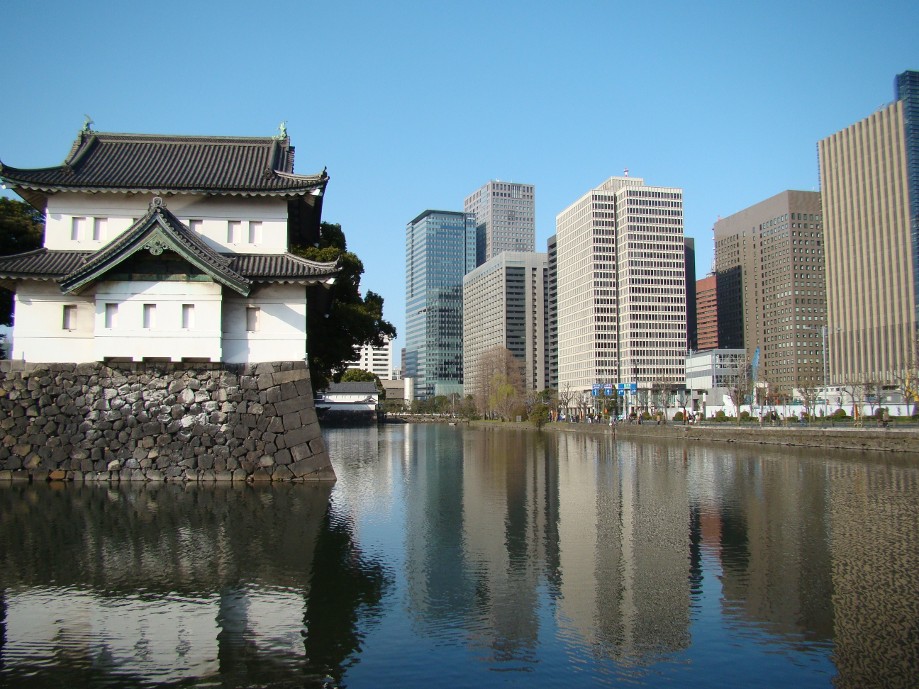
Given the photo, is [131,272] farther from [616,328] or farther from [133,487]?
[616,328]

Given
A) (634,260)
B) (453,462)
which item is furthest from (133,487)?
(634,260)

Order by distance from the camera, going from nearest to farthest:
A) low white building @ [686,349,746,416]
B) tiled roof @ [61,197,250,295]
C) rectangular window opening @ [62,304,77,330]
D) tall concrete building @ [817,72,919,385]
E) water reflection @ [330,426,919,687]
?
1. water reflection @ [330,426,919,687]
2. tiled roof @ [61,197,250,295]
3. rectangular window opening @ [62,304,77,330]
4. tall concrete building @ [817,72,919,385]
5. low white building @ [686,349,746,416]

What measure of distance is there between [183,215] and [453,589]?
785 inches

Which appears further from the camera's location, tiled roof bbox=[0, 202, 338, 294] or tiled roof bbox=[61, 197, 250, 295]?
tiled roof bbox=[0, 202, 338, 294]

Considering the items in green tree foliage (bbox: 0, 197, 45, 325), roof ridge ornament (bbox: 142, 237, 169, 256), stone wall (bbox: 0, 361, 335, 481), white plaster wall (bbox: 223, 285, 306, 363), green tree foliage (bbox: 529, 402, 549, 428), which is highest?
green tree foliage (bbox: 0, 197, 45, 325)

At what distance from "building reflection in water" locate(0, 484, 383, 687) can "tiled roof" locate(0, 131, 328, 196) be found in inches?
474

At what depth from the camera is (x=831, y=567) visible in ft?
43.7

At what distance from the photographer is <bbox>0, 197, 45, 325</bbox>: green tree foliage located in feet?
105

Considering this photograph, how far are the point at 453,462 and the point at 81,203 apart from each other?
22.3 meters

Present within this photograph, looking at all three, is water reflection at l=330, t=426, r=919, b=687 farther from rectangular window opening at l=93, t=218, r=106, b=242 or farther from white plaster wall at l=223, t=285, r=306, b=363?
rectangular window opening at l=93, t=218, r=106, b=242

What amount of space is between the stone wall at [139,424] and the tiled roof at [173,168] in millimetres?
6810

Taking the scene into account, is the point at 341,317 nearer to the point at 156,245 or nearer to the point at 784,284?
the point at 156,245

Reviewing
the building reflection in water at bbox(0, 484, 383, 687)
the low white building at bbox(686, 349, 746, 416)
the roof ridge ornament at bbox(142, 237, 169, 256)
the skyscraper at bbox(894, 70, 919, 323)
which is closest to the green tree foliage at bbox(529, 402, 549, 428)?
the low white building at bbox(686, 349, 746, 416)

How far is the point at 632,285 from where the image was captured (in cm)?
15288
